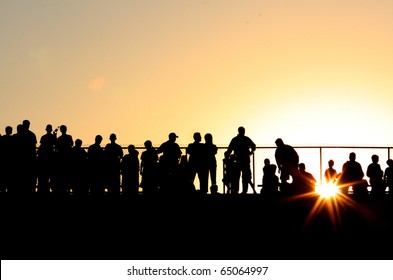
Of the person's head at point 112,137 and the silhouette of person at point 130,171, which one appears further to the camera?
the silhouette of person at point 130,171

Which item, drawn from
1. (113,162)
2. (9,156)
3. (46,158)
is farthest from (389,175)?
(9,156)

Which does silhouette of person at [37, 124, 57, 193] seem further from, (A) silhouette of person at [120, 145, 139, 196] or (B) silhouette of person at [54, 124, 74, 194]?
(A) silhouette of person at [120, 145, 139, 196]

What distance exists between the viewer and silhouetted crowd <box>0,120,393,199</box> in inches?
910

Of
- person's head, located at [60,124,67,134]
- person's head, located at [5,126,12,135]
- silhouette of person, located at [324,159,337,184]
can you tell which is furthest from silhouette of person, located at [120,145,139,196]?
silhouette of person, located at [324,159,337,184]

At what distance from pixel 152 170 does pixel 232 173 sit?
1.91 meters

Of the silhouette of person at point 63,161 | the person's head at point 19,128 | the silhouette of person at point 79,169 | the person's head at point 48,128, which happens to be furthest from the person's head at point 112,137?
the person's head at point 19,128

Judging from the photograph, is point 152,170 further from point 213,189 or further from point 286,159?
point 286,159

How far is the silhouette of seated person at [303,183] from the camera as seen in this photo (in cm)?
2291

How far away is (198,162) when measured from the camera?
23234mm

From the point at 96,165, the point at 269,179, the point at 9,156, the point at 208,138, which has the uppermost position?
the point at 208,138

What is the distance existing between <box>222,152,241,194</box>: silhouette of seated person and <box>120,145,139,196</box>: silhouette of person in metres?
2.12

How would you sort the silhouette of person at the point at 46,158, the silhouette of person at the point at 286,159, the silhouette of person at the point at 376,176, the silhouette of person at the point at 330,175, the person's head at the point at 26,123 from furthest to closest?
1. the silhouette of person at the point at 330,175
2. the silhouette of person at the point at 376,176
3. the silhouette of person at the point at 286,159
4. the silhouette of person at the point at 46,158
5. the person's head at the point at 26,123

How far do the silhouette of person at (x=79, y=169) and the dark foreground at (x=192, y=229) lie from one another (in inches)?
64.5

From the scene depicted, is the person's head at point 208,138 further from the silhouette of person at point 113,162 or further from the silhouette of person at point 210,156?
the silhouette of person at point 113,162
